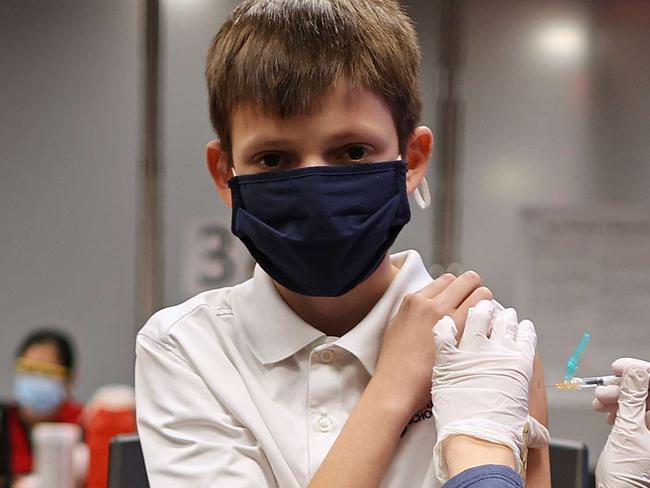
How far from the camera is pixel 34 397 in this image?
10.8ft

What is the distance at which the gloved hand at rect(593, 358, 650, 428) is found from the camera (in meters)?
1.06

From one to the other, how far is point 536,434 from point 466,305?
0.60ft

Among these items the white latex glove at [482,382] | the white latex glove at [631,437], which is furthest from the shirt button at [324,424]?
the white latex glove at [631,437]

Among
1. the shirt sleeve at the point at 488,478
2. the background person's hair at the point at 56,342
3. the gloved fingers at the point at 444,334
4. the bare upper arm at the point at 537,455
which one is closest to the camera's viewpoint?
the shirt sleeve at the point at 488,478

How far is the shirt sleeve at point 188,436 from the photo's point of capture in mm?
1058

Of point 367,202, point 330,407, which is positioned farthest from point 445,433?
point 367,202

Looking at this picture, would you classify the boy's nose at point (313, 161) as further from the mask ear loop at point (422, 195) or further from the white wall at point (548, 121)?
the white wall at point (548, 121)

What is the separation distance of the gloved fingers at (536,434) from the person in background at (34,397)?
2.46 meters

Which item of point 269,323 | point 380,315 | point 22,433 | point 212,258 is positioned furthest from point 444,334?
point 212,258

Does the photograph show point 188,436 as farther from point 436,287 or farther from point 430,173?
point 430,173

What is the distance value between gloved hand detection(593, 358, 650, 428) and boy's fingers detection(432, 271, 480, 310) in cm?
19

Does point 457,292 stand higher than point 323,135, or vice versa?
point 323,135

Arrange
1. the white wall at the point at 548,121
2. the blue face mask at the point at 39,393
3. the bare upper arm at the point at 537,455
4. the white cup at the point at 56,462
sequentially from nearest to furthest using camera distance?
the bare upper arm at the point at 537,455 → the white cup at the point at 56,462 → the blue face mask at the point at 39,393 → the white wall at the point at 548,121

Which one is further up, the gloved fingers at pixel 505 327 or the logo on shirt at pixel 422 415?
the gloved fingers at pixel 505 327
